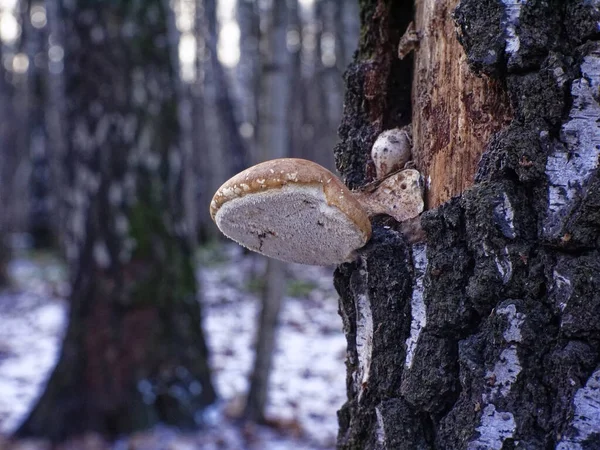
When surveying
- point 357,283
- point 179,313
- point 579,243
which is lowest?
point 179,313

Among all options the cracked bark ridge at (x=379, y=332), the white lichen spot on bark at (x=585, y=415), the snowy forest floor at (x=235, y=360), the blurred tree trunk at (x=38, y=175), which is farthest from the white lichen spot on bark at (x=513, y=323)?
the blurred tree trunk at (x=38, y=175)

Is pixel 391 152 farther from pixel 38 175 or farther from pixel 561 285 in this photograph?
pixel 38 175

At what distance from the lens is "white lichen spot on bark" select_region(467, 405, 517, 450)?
1.12 meters

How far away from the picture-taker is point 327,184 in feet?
4.07

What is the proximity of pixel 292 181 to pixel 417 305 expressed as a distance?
0.40 m

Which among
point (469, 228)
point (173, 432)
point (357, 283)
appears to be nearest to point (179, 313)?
point (173, 432)

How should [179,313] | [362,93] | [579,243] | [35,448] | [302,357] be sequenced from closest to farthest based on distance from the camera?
[579,243] → [362,93] → [35,448] → [179,313] → [302,357]

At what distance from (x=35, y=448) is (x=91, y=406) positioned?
17.8 inches

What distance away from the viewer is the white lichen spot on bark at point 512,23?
1.14 meters

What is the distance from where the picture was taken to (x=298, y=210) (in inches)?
50.9

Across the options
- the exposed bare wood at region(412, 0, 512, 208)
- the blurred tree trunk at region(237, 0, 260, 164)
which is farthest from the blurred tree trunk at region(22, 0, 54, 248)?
the exposed bare wood at region(412, 0, 512, 208)

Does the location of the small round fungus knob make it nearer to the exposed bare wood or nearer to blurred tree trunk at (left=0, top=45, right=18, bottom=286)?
the exposed bare wood

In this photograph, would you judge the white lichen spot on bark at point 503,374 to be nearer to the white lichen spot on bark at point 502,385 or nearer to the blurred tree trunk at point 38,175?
the white lichen spot on bark at point 502,385

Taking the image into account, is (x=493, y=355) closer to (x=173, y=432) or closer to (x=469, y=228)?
(x=469, y=228)
